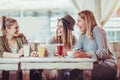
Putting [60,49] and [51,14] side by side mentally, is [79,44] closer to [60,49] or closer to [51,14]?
[60,49]

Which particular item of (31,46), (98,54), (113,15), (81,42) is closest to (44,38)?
(31,46)

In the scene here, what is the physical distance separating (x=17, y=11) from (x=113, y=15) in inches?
57.0

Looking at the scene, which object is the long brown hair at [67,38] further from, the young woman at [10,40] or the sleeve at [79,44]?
the young woman at [10,40]

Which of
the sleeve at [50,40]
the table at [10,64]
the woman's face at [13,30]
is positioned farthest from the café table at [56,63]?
the woman's face at [13,30]

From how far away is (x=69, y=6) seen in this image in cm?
396

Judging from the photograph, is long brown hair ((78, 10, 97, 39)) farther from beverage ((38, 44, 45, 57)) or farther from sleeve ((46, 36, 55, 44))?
beverage ((38, 44, 45, 57))

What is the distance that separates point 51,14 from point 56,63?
820 mm

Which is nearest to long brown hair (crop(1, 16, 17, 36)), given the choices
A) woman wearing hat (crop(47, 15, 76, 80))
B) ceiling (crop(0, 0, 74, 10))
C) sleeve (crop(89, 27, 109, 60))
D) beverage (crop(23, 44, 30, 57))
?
ceiling (crop(0, 0, 74, 10))

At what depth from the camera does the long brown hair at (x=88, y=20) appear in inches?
146

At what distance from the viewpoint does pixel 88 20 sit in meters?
3.73

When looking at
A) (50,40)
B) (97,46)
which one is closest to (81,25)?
(97,46)

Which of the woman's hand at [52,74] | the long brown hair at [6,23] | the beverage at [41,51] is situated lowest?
the woman's hand at [52,74]

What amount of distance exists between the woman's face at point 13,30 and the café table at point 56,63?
437 mm

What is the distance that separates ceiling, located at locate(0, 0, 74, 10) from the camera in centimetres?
391
